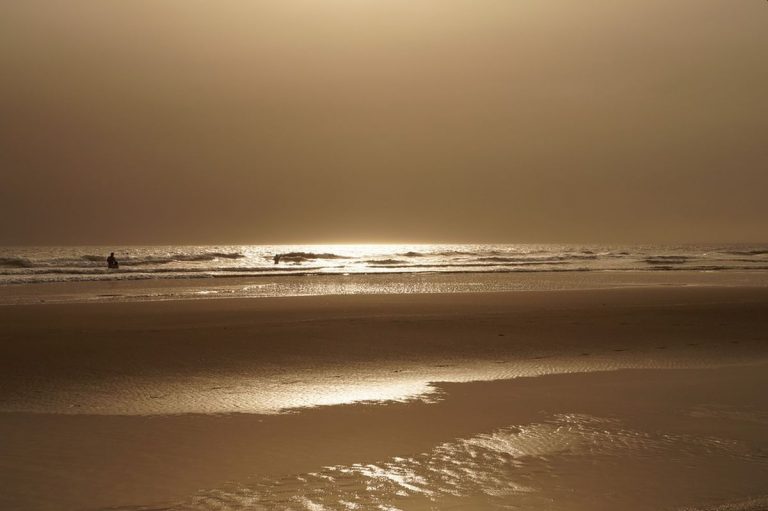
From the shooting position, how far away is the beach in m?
6.20

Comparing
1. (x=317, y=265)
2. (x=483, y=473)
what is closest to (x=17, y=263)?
(x=317, y=265)

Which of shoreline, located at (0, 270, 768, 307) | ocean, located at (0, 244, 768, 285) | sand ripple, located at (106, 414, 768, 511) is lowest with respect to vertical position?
sand ripple, located at (106, 414, 768, 511)

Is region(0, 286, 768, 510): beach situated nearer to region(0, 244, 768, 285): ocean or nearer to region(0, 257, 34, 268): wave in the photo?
region(0, 244, 768, 285): ocean

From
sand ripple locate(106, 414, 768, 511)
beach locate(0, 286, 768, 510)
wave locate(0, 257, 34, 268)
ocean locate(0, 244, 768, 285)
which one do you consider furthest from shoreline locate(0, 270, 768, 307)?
wave locate(0, 257, 34, 268)

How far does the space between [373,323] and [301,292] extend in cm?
1219

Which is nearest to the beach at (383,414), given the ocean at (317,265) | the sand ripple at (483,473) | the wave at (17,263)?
the sand ripple at (483,473)

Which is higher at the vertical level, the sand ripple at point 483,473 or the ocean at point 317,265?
the ocean at point 317,265

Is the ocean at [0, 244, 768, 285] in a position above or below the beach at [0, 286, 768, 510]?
above

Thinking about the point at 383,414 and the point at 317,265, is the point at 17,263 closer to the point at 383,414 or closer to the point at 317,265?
the point at 317,265

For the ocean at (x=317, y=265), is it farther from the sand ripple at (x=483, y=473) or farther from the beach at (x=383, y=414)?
the sand ripple at (x=483, y=473)

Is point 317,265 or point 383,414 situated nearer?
point 383,414

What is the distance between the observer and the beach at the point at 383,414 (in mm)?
6199

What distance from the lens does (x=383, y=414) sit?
29.3ft

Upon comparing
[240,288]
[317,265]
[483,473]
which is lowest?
[483,473]
